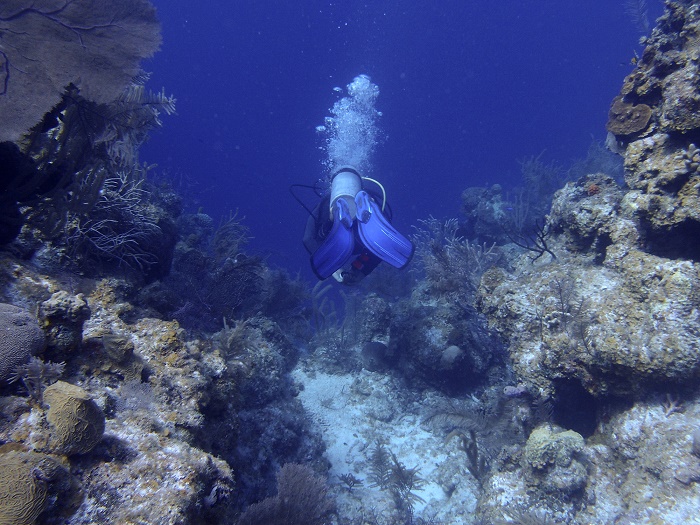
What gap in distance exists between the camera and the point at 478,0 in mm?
54812

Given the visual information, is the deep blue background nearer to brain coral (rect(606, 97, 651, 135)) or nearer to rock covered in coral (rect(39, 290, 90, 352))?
brain coral (rect(606, 97, 651, 135))

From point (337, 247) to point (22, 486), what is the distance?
5.36 metres

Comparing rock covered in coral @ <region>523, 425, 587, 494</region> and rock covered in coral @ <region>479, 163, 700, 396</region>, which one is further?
rock covered in coral @ <region>523, 425, 587, 494</region>

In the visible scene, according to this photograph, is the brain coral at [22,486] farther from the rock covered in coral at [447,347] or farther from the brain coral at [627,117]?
the brain coral at [627,117]

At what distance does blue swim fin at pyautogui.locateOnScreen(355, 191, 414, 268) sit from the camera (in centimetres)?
651

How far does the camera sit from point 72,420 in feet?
5.37

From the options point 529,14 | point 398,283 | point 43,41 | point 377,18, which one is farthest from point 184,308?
point 529,14

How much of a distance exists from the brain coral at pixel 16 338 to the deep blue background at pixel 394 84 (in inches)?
1832

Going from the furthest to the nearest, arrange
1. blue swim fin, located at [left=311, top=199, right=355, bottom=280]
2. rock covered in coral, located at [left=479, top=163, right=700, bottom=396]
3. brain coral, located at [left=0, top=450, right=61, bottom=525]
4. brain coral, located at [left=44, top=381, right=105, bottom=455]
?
blue swim fin, located at [left=311, top=199, right=355, bottom=280]
rock covered in coral, located at [left=479, top=163, right=700, bottom=396]
brain coral, located at [left=44, top=381, right=105, bottom=455]
brain coral, located at [left=0, top=450, right=61, bottom=525]

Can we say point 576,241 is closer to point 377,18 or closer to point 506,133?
point 377,18

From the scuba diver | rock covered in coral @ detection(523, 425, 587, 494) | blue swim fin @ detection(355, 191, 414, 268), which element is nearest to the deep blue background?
the scuba diver

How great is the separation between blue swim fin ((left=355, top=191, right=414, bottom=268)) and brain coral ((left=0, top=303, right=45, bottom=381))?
16.5 ft

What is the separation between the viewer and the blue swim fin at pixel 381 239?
256 inches

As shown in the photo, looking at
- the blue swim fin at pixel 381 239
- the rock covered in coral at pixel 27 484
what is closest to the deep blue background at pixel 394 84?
the blue swim fin at pixel 381 239
